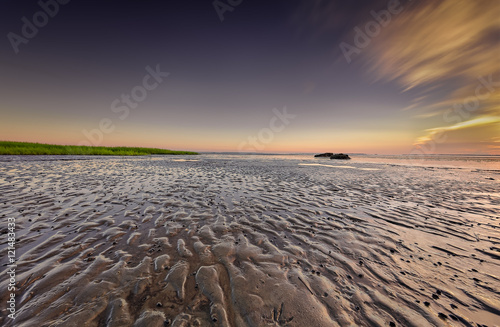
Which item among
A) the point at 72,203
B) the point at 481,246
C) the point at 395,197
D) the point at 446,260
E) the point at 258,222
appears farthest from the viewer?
the point at 395,197

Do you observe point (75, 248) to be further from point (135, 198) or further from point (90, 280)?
point (135, 198)

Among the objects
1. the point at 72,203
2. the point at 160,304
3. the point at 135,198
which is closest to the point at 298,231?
the point at 160,304

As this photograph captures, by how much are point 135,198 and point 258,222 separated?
22.9ft

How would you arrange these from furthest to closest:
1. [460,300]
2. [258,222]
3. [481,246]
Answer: [258,222] → [481,246] → [460,300]

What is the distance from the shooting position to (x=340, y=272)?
415 cm

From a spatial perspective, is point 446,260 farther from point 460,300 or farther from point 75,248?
point 75,248

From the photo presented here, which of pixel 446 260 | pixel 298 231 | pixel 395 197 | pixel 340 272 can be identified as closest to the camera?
pixel 340 272

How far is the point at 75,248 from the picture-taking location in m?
4.70

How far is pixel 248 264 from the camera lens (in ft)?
14.3

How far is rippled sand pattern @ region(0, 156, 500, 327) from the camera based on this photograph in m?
2.95

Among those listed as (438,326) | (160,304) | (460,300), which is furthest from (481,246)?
(160,304)

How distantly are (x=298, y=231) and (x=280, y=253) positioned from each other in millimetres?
1652

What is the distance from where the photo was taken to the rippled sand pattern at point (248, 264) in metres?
2.95

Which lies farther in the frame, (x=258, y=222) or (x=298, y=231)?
(x=258, y=222)
